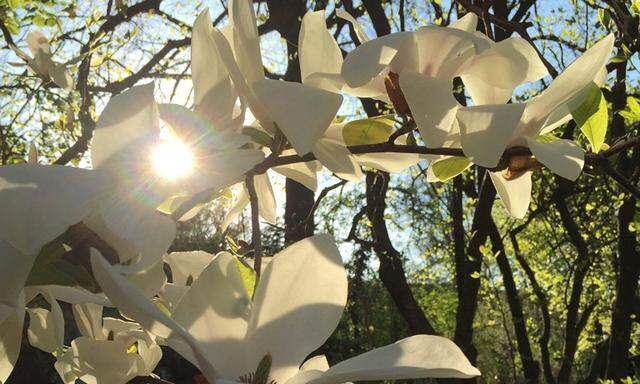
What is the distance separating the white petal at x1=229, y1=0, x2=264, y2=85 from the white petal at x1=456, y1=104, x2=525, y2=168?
5.1 inches

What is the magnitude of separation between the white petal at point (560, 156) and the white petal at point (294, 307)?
0.16m

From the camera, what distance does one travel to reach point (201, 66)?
0.37 meters

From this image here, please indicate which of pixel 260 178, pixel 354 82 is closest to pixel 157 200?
pixel 354 82

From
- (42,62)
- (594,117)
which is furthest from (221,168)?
(42,62)

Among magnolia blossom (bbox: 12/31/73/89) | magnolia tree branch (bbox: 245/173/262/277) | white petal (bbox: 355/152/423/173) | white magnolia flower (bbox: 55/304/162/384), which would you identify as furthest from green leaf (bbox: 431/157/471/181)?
magnolia blossom (bbox: 12/31/73/89)

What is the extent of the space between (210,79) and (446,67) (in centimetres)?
15

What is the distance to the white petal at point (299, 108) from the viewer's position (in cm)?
33

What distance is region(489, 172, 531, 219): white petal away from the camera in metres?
0.47

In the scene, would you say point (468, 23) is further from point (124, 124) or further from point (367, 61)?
point (124, 124)

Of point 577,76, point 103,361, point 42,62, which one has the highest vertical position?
point 42,62

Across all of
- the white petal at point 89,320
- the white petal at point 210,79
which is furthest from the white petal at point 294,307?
the white petal at point 89,320

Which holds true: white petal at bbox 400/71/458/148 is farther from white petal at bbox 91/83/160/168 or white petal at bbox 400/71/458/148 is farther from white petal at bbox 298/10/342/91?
white petal at bbox 91/83/160/168

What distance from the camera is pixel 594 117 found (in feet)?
1.61

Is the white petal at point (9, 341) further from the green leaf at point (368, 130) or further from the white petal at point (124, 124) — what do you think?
the green leaf at point (368, 130)
